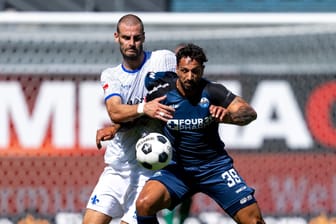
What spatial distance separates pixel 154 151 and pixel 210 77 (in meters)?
2.36

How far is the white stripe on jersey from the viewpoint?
21.5 ft

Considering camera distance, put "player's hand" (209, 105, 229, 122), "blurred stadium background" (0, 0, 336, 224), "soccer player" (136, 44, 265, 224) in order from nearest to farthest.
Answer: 1. "player's hand" (209, 105, 229, 122)
2. "soccer player" (136, 44, 265, 224)
3. "blurred stadium background" (0, 0, 336, 224)

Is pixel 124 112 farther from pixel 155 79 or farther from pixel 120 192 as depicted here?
pixel 120 192

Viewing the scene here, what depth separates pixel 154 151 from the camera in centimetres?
621

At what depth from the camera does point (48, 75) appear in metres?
8.38

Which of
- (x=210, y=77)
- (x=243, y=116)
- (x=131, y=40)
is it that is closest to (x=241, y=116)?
(x=243, y=116)

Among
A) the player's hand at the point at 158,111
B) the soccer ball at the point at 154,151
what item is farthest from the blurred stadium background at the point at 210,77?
the player's hand at the point at 158,111

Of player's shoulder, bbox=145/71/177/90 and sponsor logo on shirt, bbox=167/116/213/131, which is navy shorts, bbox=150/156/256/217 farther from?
player's shoulder, bbox=145/71/177/90

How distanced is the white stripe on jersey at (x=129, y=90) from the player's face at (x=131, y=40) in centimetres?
14

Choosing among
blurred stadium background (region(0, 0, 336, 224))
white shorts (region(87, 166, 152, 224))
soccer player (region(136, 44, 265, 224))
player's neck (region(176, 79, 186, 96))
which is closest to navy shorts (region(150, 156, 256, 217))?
soccer player (region(136, 44, 265, 224))

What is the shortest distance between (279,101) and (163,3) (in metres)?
4.20

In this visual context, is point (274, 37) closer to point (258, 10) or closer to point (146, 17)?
point (146, 17)

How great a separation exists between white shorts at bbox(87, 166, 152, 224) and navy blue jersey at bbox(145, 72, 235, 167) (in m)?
0.33

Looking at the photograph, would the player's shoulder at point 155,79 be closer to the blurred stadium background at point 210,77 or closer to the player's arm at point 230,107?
the player's arm at point 230,107
